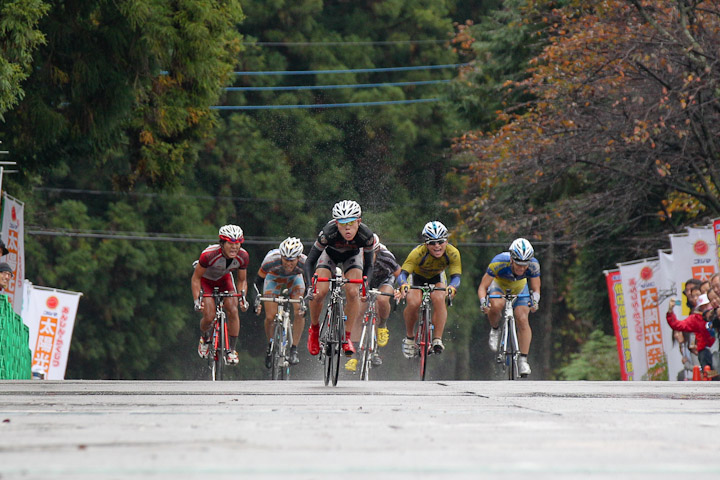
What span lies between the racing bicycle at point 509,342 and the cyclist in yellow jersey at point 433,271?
94 centimetres

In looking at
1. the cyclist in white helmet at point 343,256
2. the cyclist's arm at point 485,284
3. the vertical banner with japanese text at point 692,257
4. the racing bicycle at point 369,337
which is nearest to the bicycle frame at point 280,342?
the racing bicycle at point 369,337

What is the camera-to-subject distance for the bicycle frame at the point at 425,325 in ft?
56.3

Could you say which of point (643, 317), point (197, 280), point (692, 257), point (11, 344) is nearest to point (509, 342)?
point (197, 280)

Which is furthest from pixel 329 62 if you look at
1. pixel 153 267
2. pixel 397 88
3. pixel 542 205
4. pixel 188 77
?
pixel 188 77

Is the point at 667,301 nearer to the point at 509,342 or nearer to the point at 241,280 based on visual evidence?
the point at 509,342

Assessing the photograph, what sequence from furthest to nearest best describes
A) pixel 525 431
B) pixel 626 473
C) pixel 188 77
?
pixel 188 77, pixel 525 431, pixel 626 473

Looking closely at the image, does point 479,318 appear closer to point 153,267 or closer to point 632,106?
point 153,267

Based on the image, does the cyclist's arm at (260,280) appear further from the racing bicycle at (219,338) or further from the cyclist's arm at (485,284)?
the cyclist's arm at (485,284)

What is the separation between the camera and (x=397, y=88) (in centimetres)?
4766

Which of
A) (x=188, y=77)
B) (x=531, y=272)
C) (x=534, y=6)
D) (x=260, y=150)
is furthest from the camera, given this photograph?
(x=260, y=150)

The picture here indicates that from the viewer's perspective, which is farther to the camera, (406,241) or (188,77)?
(406,241)

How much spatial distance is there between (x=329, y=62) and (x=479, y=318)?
10.4 metres

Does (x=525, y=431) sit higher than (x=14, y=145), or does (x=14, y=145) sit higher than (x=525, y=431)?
(x=14, y=145)

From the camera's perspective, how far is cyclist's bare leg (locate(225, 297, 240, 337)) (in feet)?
60.3
